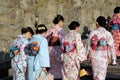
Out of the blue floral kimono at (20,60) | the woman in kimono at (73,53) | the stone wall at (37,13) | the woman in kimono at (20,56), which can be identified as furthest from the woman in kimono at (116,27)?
the blue floral kimono at (20,60)

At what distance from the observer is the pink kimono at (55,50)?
8.32m

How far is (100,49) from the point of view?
7609mm

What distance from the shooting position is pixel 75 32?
7621mm

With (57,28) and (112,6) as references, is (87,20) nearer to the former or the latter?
(112,6)

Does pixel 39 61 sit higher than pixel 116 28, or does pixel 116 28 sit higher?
pixel 116 28

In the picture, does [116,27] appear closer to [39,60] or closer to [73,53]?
[73,53]

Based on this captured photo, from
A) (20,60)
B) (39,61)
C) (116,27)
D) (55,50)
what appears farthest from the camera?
(116,27)

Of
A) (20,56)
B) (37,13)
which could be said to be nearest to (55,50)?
(20,56)

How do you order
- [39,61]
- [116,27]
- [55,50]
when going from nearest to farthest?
1. [39,61]
2. [55,50]
3. [116,27]

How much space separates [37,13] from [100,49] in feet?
11.0

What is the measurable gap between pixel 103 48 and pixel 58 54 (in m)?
1.28

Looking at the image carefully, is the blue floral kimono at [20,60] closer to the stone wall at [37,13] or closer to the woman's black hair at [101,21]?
the woman's black hair at [101,21]

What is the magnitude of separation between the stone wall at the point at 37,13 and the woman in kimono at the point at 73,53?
244 cm

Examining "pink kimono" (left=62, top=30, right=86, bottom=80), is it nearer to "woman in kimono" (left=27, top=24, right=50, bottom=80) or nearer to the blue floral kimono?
"woman in kimono" (left=27, top=24, right=50, bottom=80)
